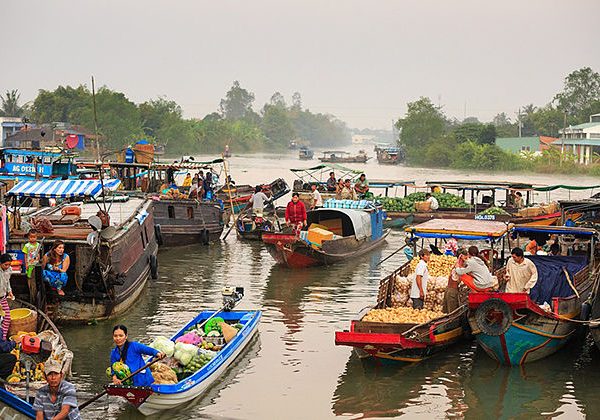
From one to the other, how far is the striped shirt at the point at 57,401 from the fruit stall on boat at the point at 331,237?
12657mm

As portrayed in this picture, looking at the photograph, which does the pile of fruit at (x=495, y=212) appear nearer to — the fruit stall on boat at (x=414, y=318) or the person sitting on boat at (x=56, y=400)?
the fruit stall on boat at (x=414, y=318)

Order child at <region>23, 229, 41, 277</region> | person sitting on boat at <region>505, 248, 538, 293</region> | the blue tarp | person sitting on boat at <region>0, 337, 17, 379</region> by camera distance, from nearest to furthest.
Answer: person sitting on boat at <region>0, 337, 17, 379</region> < person sitting on boat at <region>505, 248, 538, 293</region> < child at <region>23, 229, 41, 277</region> < the blue tarp

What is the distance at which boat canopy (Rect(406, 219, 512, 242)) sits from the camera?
15.3 m

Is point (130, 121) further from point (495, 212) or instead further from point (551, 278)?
point (551, 278)

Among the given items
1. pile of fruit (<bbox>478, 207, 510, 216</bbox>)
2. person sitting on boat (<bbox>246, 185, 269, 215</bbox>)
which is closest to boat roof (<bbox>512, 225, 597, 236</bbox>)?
person sitting on boat (<bbox>246, 185, 269, 215</bbox>)

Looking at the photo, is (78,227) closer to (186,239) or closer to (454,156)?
(186,239)

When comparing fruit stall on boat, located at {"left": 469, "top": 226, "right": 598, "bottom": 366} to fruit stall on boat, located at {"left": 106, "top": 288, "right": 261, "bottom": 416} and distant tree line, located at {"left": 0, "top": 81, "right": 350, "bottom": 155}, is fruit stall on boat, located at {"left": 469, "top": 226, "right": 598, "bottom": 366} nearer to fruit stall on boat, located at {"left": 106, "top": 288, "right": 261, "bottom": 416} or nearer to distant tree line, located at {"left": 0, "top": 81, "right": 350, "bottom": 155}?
Result: fruit stall on boat, located at {"left": 106, "top": 288, "right": 261, "bottom": 416}

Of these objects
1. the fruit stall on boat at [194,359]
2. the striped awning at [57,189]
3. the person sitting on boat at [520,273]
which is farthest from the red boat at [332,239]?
the person sitting on boat at [520,273]

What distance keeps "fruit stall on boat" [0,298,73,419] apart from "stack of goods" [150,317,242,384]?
1177mm

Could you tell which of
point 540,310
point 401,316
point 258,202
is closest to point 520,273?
point 540,310

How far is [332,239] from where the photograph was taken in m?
22.2

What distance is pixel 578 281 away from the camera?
14.6 m

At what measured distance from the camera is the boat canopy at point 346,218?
904 inches

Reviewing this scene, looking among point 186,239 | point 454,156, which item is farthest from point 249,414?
point 454,156
